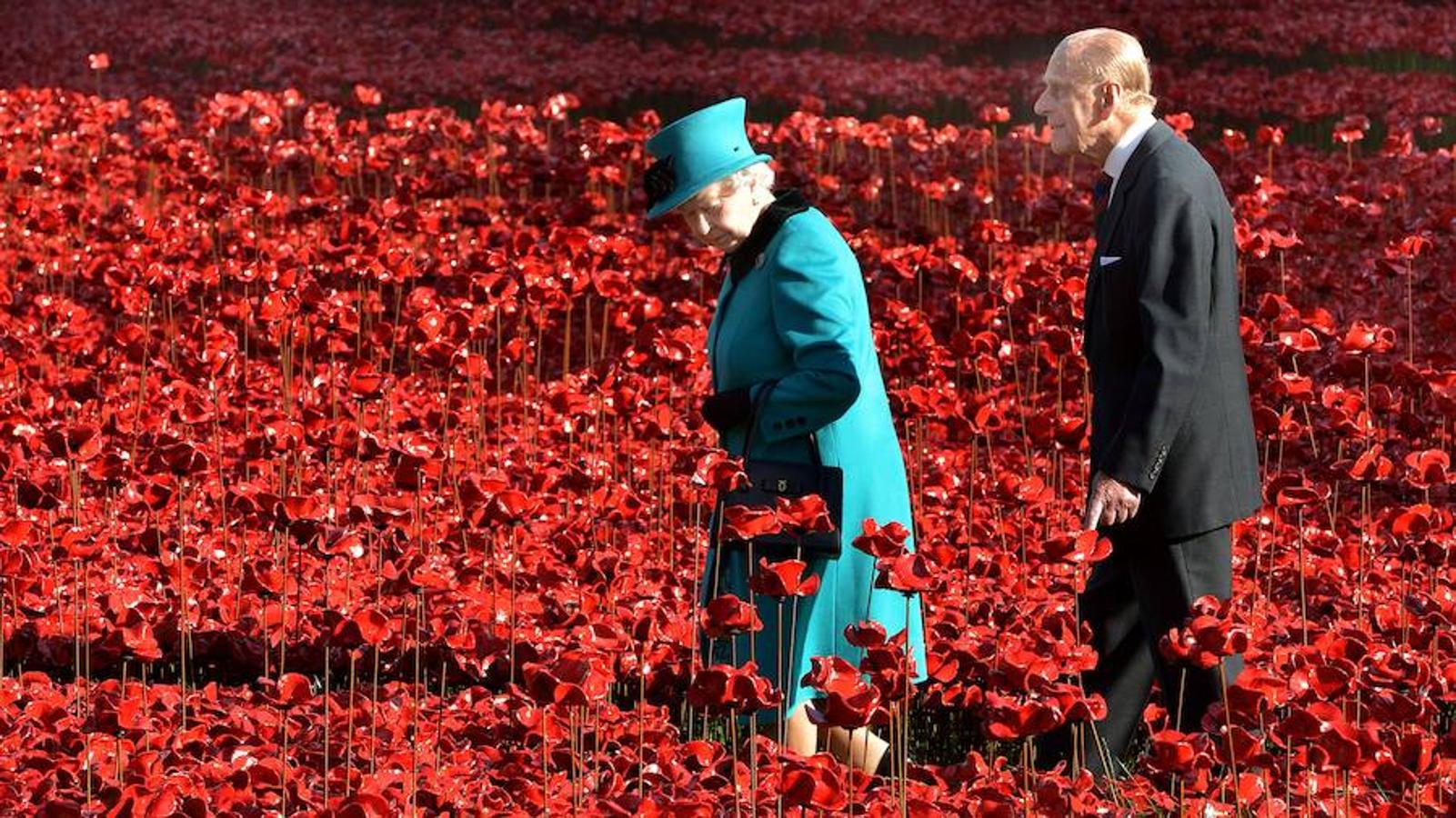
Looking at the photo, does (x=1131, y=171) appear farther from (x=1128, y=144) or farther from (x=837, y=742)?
(x=837, y=742)

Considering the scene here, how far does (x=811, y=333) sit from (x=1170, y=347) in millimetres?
836

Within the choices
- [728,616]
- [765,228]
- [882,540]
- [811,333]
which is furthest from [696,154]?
[728,616]

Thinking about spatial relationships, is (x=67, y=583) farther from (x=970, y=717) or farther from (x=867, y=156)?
(x=867, y=156)

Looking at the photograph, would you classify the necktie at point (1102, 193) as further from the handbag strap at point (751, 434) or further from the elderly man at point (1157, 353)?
the handbag strap at point (751, 434)

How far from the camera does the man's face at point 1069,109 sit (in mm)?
4996

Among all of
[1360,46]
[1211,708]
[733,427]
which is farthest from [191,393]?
[1360,46]

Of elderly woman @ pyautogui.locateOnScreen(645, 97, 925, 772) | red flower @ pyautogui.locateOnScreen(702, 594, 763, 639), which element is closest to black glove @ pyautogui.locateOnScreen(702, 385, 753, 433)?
elderly woman @ pyautogui.locateOnScreen(645, 97, 925, 772)

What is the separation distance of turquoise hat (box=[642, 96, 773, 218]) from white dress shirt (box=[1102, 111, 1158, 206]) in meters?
0.81

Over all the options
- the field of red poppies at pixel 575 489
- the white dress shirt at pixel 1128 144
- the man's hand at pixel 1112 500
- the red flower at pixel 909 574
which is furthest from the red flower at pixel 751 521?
the white dress shirt at pixel 1128 144

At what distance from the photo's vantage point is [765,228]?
5242 millimetres

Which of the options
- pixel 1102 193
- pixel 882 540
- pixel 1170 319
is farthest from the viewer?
pixel 1102 193

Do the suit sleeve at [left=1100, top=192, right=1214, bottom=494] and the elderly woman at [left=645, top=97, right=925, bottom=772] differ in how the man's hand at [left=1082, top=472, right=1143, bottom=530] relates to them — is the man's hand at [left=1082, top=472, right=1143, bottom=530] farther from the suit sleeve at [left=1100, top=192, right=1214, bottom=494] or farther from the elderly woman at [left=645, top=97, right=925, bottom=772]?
the elderly woman at [left=645, top=97, right=925, bottom=772]

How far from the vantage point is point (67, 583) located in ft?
22.2

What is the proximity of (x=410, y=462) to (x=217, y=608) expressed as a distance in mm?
1441
